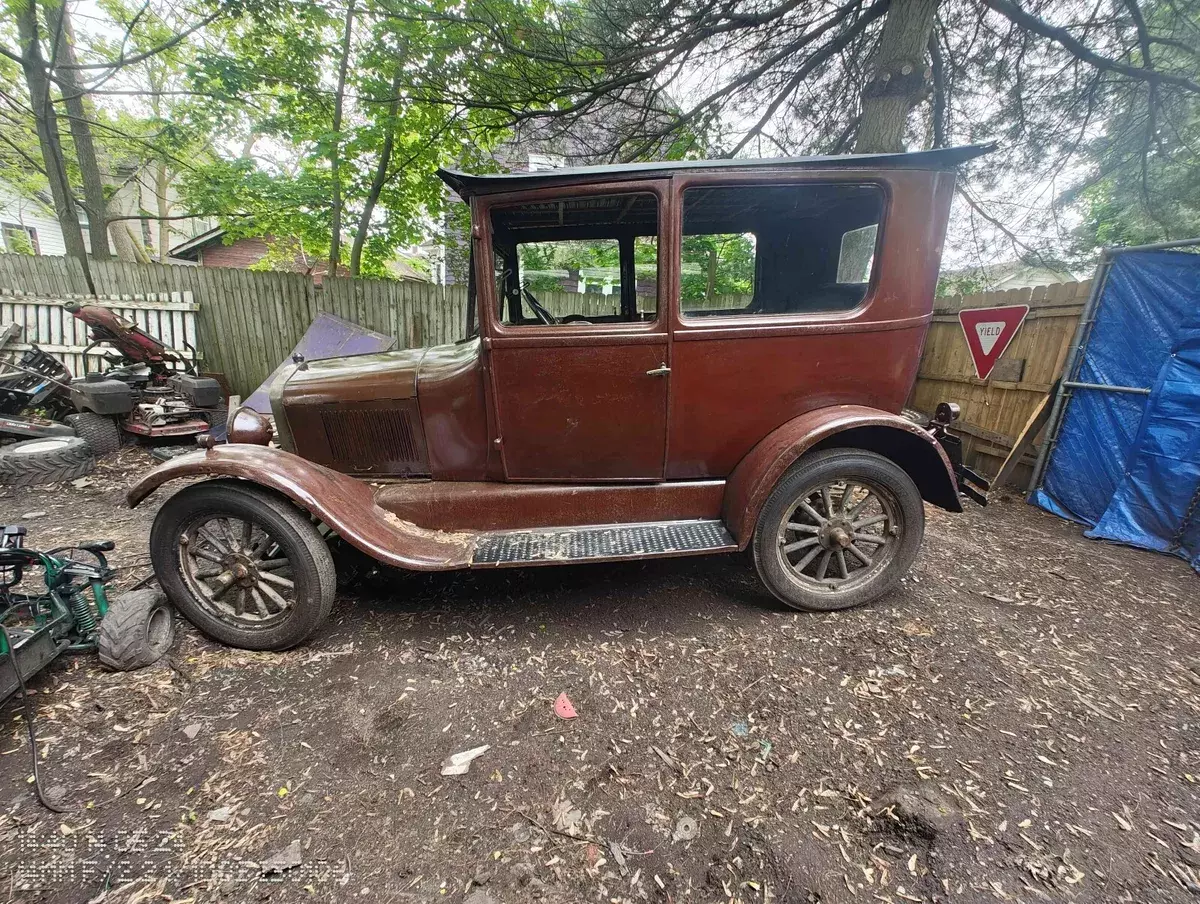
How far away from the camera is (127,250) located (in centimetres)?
1317

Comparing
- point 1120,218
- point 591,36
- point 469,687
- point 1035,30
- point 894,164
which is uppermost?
point 591,36

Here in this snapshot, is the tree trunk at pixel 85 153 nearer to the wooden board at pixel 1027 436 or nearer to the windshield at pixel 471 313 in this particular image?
the windshield at pixel 471 313

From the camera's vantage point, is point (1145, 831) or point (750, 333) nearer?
point (1145, 831)

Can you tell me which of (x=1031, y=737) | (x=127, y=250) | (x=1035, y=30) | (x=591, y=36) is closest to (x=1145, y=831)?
(x=1031, y=737)

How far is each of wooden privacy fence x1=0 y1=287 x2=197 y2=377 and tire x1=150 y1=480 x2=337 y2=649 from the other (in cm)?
508

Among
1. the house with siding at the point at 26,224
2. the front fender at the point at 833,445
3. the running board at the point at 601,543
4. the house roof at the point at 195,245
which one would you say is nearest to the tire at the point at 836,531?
the front fender at the point at 833,445

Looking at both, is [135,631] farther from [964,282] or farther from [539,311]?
[964,282]

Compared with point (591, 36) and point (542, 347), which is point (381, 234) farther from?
point (542, 347)

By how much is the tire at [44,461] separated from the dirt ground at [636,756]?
138 inches

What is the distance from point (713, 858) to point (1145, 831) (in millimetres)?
1450

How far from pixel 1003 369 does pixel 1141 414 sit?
1249 mm

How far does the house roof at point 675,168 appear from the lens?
218 centimetres

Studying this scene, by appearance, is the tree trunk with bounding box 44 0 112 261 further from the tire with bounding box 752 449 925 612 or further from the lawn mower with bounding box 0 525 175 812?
the tire with bounding box 752 449 925 612

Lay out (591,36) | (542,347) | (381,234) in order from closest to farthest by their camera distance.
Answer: (542,347), (591,36), (381,234)
